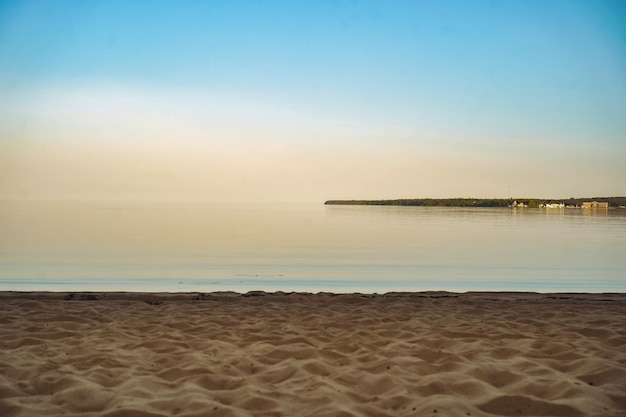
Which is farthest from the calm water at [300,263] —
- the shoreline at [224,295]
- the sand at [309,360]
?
the sand at [309,360]

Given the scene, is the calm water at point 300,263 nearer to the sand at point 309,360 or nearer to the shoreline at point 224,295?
the shoreline at point 224,295

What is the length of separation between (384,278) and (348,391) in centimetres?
1267

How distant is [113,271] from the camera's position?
18.0m

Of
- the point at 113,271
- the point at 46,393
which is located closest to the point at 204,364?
the point at 46,393

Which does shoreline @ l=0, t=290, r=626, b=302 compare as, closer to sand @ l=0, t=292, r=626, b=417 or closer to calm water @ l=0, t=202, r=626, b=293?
sand @ l=0, t=292, r=626, b=417

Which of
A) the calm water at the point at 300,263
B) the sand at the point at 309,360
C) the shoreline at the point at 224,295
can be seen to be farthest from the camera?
the calm water at the point at 300,263

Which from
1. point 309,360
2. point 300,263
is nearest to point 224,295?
point 309,360

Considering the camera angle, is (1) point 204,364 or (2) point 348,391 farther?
(1) point 204,364

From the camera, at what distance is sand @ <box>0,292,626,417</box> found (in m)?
4.44

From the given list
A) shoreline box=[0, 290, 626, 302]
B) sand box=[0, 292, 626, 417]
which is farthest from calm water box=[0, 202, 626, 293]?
sand box=[0, 292, 626, 417]

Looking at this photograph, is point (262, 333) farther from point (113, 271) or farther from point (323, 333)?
point (113, 271)

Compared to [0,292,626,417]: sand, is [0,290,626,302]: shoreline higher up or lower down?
lower down

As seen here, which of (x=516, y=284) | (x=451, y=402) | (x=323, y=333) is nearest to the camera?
(x=451, y=402)

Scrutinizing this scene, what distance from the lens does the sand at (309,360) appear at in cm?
444
